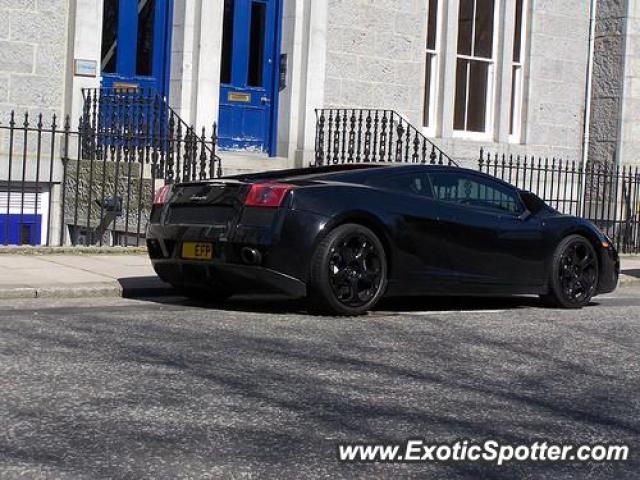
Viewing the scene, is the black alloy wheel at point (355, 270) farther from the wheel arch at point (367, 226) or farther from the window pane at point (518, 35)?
the window pane at point (518, 35)

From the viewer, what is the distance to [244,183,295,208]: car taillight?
32.2ft

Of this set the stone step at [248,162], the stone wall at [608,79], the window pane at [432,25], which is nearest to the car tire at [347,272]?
the stone step at [248,162]

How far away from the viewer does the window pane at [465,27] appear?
20.9m

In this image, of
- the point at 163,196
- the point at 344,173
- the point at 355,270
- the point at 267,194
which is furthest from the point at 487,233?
the point at 163,196

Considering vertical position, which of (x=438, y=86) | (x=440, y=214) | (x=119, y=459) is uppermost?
(x=438, y=86)

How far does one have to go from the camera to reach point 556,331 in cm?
991

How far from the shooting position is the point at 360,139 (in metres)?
18.1

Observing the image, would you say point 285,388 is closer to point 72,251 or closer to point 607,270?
point 607,270

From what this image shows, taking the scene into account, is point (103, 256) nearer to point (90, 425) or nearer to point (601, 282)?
point (601, 282)

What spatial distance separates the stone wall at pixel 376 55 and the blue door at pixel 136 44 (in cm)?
268

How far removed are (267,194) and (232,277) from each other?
29.1 inches

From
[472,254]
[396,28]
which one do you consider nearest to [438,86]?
[396,28]

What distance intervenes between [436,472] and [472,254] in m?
5.75

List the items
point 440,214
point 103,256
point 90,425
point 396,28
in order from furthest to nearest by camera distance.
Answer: point 396,28 → point 103,256 → point 440,214 → point 90,425
